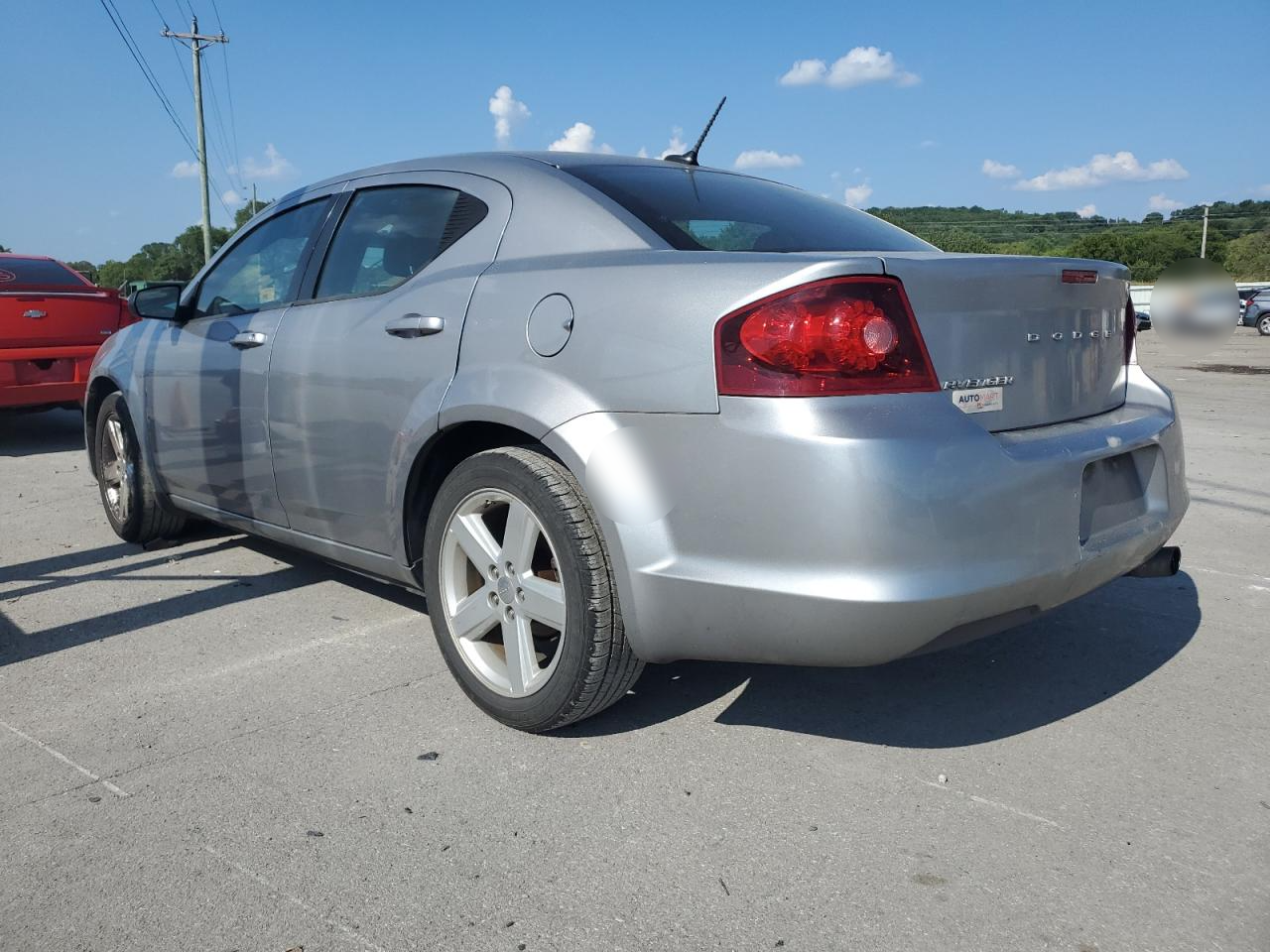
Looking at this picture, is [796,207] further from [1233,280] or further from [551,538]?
[1233,280]

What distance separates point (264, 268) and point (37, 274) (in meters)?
6.02

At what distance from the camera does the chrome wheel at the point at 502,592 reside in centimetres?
272

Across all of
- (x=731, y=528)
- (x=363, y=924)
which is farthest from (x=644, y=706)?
(x=363, y=924)

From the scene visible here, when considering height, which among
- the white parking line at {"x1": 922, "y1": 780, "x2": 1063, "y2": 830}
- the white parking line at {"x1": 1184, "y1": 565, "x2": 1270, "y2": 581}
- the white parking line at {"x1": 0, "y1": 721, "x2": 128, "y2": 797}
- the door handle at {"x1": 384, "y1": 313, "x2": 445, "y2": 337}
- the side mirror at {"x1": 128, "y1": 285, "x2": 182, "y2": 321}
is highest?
the side mirror at {"x1": 128, "y1": 285, "x2": 182, "y2": 321}

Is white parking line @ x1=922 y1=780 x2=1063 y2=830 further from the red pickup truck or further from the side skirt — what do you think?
the red pickup truck

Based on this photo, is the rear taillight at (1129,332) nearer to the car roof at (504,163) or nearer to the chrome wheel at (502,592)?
the car roof at (504,163)

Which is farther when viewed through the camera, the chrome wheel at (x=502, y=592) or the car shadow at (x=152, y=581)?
the car shadow at (x=152, y=581)

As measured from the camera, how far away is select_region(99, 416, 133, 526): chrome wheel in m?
4.84

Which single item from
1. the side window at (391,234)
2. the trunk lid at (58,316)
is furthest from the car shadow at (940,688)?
the trunk lid at (58,316)

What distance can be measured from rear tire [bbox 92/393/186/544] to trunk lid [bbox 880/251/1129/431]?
11.7 ft

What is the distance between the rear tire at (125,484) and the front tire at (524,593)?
2311 millimetres

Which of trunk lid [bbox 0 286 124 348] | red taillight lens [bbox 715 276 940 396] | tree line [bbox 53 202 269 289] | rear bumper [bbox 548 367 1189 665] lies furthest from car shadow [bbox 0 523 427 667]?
tree line [bbox 53 202 269 289]

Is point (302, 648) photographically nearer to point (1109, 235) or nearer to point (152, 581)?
point (152, 581)

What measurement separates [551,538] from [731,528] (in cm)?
50
